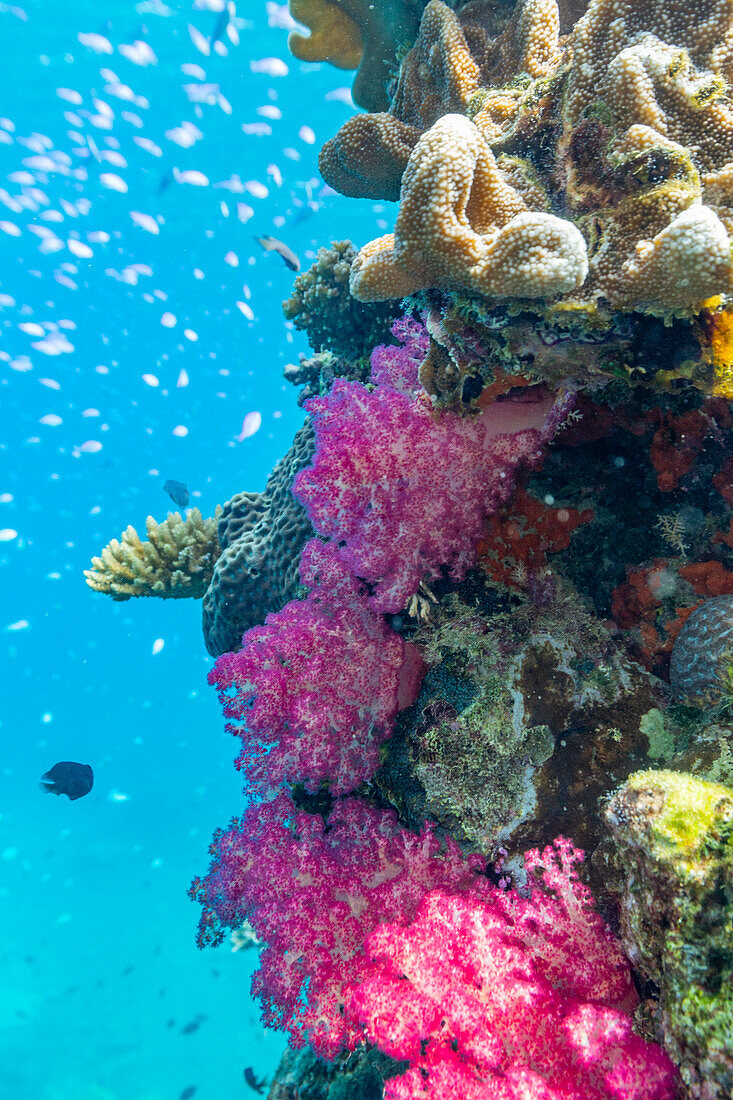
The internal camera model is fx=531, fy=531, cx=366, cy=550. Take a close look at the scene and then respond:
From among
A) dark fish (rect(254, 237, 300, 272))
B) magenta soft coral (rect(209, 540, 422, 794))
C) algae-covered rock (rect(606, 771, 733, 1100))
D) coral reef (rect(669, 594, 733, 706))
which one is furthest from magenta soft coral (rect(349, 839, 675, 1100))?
dark fish (rect(254, 237, 300, 272))

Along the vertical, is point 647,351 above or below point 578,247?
below

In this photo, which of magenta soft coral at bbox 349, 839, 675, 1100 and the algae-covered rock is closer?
the algae-covered rock

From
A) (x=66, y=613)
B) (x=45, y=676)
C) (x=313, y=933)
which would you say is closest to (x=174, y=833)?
(x=45, y=676)

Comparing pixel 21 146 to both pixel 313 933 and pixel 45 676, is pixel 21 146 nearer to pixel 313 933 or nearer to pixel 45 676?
pixel 313 933

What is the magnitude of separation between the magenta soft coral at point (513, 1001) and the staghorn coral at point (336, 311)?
470 centimetres

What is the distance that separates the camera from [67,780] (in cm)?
788

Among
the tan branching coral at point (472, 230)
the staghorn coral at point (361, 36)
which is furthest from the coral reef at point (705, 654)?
the staghorn coral at point (361, 36)

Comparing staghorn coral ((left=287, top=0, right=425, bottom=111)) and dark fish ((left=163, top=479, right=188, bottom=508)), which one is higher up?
staghorn coral ((left=287, top=0, right=425, bottom=111))

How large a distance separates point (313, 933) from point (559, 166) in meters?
4.15

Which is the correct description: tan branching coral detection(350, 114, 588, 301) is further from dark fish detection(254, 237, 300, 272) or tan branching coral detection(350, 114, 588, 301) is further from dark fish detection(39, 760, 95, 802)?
dark fish detection(39, 760, 95, 802)

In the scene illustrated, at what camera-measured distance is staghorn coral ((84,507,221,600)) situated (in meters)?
6.04

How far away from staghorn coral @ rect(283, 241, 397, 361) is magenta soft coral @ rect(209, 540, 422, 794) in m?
2.89

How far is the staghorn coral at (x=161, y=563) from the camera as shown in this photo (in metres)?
6.04

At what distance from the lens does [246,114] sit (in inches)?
758
